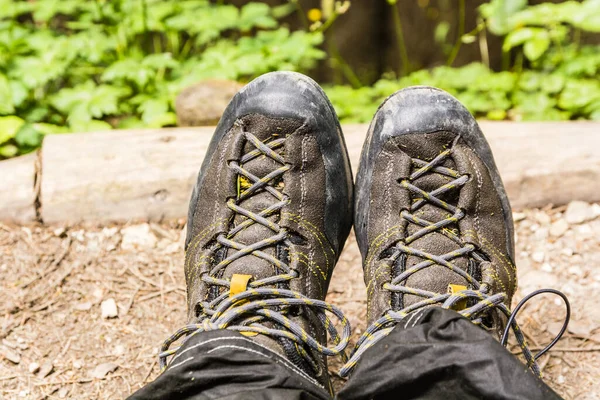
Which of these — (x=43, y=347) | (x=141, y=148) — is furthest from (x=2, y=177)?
(x=43, y=347)

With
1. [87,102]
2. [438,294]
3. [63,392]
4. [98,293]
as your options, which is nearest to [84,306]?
[98,293]

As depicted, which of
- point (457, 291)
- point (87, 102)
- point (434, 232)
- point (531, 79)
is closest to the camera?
point (457, 291)

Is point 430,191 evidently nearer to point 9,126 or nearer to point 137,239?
point 137,239

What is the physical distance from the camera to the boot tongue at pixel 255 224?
154 cm

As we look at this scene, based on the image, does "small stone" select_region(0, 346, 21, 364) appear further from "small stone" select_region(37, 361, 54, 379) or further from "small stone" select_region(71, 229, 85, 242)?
"small stone" select_region(71, 229, 85, 242)

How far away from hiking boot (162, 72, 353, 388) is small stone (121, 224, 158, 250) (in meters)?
0.36

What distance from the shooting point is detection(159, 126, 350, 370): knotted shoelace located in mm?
1351

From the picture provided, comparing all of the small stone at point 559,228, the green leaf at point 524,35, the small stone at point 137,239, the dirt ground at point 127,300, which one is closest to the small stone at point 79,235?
the dirt ground at point 127,300

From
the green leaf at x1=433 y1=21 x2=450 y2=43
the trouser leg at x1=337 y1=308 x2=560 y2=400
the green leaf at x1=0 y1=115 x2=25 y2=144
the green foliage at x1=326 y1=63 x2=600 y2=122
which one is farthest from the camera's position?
the green leaf at x1=433 y1=21 x2=450 y2=43

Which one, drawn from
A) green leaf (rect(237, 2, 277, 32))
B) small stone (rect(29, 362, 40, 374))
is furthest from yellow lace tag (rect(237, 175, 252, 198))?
green leaf (rect(237, 2, 277, 32))

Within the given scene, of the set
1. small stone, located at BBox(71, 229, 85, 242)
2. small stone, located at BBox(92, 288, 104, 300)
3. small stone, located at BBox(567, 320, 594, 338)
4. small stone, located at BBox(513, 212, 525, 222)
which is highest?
small stone, located at BBox(513, 212, 525, 222)

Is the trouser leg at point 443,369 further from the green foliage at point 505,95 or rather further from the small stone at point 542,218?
the green foliage at point 505,95

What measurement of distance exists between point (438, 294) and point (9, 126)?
5.96 ft

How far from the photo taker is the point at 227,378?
113 cm
